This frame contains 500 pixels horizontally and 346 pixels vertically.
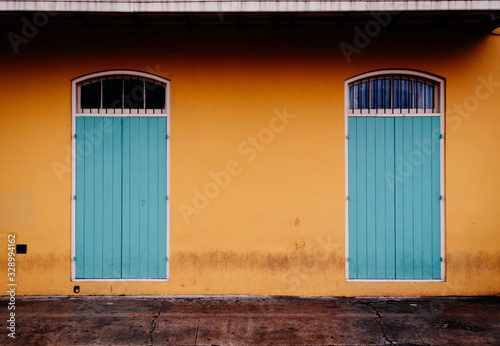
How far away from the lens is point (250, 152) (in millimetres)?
5918

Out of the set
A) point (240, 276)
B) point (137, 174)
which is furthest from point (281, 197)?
point (137, 174)

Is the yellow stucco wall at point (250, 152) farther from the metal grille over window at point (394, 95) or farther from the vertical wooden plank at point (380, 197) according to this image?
the vertical wooden plank at point (380, 197)

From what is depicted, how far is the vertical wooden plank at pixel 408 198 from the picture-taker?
19.5 ft

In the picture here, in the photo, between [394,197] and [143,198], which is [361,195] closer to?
[394,197]

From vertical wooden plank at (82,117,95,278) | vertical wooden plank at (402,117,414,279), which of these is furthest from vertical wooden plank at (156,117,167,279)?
vertical wooden plank at (402,117,414,279)

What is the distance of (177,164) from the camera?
592 centimetres

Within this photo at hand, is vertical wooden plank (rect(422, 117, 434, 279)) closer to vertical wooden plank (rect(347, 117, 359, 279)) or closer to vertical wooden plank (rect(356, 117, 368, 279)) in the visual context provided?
vertical wooden plank (rect(356, 117, 368, 279))

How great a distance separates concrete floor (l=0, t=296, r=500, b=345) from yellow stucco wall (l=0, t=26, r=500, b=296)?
27 centimetres

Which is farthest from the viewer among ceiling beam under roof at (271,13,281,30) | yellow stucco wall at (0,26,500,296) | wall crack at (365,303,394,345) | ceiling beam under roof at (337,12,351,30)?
yellow stucco wall at (0,26,500,296)

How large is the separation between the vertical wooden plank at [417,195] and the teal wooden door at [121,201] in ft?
12.6

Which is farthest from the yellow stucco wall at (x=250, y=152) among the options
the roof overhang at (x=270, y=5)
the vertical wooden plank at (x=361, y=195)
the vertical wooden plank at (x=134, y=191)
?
the roof overhang at (x=270, y=5)

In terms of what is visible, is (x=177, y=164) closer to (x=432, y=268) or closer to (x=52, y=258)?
(x=52, y=258)

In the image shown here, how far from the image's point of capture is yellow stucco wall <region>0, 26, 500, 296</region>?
5.89 meters

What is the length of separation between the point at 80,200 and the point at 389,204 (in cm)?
475
